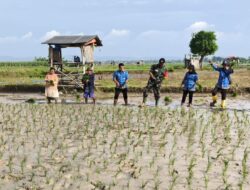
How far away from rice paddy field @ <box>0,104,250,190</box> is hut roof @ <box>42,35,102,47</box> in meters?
9.92

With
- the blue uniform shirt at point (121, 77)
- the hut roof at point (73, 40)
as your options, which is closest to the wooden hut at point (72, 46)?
the hut roof at point (73, 40)

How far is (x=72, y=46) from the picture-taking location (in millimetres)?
22109

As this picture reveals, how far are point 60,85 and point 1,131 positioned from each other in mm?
12374

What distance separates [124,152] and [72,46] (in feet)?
50.2

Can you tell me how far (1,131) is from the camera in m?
9.62

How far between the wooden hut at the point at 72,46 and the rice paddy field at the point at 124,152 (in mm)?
9898

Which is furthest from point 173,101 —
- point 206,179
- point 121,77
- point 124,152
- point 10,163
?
point 206,179

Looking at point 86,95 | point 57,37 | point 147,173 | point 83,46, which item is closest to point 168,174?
point 147,173

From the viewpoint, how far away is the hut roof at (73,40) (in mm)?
21656

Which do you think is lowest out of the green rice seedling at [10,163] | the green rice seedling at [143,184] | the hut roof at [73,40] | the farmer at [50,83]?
the green rice seedling at [143,184]

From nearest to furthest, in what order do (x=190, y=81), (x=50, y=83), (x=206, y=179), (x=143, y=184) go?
(x=143, y=184)
(x=206, y=179)
(x=190, y=81)
(x=50, y=83)

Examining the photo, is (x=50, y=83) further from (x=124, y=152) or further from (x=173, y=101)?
(x=124, y=152)

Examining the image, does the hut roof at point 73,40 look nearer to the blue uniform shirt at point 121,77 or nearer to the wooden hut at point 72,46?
the wooden hut at point 72,46

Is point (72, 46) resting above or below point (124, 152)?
above
